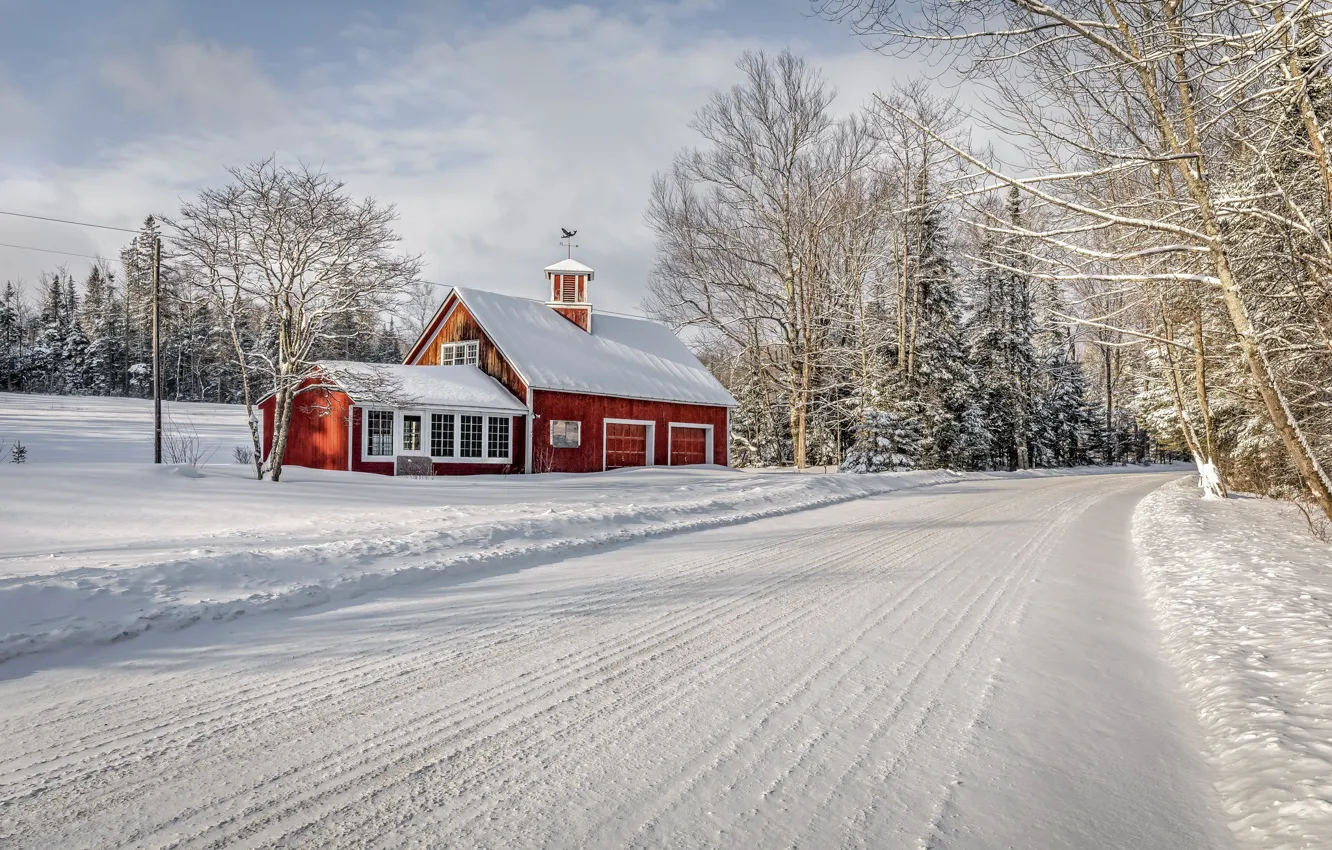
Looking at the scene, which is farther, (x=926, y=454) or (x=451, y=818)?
(x=926, y=454)

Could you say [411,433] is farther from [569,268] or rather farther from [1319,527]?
[1319,527]

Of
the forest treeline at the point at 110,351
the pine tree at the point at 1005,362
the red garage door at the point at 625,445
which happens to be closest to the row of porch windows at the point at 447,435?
the red garage door at the point at 625,445

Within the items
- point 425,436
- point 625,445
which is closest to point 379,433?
point 425,436

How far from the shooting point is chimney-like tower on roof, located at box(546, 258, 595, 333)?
3058 centimetres

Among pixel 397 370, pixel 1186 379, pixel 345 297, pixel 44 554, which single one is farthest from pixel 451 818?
pixel 1186 379

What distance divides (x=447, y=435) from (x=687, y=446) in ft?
33.6

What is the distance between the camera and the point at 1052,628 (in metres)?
5.37

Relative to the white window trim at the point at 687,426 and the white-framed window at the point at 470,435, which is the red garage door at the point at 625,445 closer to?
the white window trim at the point at 687,426

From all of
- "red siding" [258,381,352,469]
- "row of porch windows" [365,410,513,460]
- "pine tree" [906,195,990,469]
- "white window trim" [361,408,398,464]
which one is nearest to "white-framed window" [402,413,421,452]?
"row of porch windows" [365,410,513,460]

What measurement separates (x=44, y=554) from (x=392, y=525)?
3.36 metres

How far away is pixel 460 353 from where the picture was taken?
89.6ft

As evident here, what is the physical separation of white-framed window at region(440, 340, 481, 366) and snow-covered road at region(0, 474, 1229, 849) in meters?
21.4

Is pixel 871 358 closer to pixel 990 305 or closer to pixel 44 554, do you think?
pixel 990 305

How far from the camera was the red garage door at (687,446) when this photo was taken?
2945 centimetres
